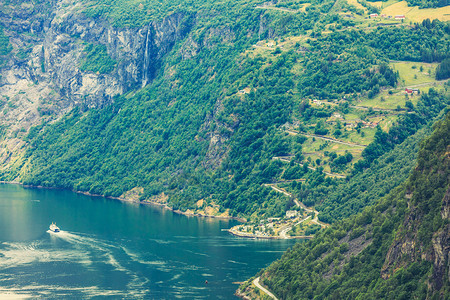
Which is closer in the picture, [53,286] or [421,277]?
[421,277]

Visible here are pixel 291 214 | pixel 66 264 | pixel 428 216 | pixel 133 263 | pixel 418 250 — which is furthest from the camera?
pixel 291 214

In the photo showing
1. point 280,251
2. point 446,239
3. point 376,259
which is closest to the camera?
point 446,239

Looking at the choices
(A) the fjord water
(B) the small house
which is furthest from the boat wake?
(B) the small house

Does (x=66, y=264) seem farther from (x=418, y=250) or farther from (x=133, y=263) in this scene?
(x=418, y=250)

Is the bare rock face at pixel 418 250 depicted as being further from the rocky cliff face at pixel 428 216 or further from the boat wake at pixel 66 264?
the boat wake at pixel 66 264

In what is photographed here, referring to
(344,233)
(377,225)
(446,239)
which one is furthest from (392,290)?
(344,233)

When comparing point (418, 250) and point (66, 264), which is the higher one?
point (418, 250)

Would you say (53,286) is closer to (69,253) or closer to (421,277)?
(69,253)

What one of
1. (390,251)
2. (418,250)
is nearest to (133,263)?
(390,251)
